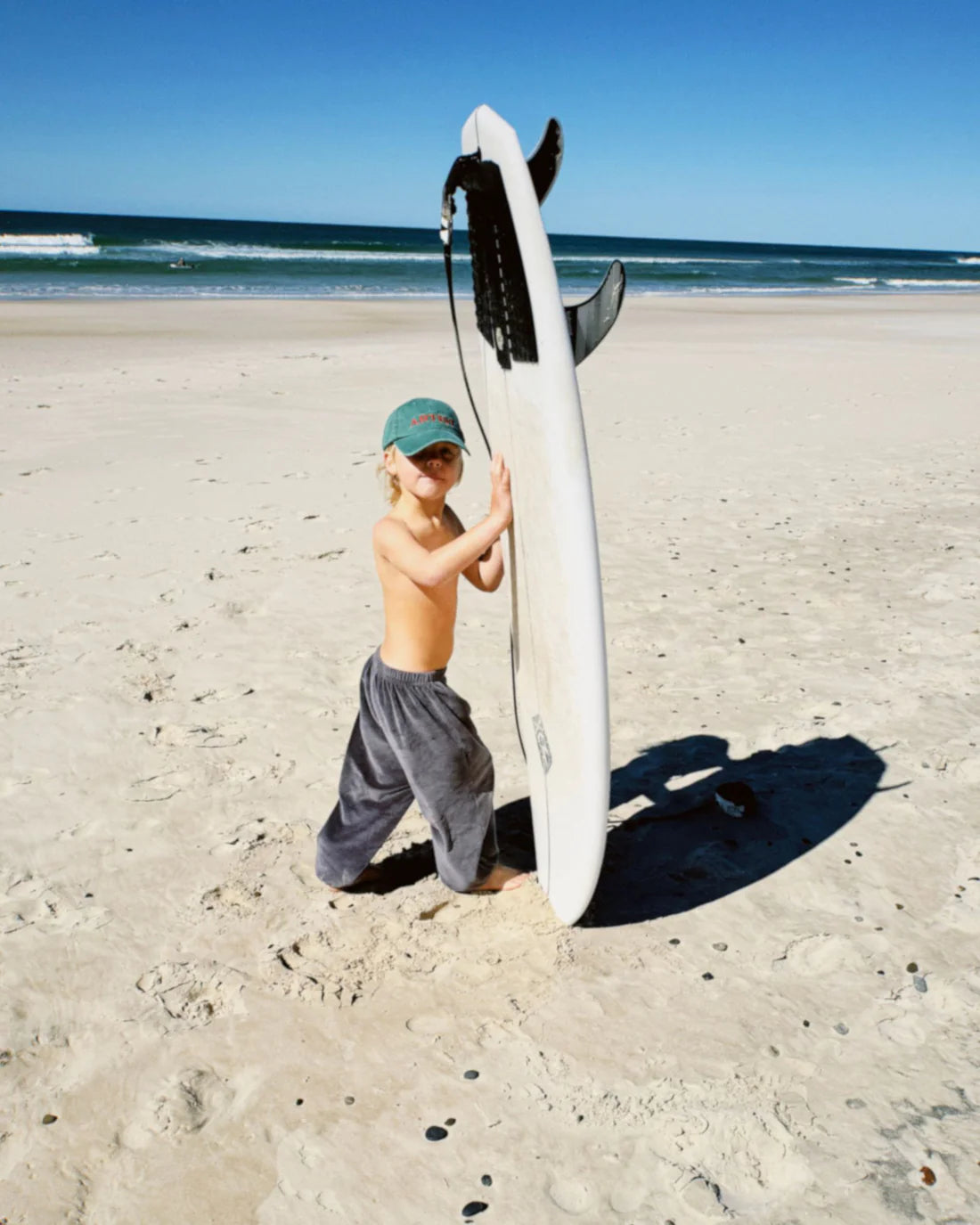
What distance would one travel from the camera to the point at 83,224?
6800 cm

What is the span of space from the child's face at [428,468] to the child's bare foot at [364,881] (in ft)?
3.80

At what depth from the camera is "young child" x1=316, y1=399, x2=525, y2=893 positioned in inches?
92.3

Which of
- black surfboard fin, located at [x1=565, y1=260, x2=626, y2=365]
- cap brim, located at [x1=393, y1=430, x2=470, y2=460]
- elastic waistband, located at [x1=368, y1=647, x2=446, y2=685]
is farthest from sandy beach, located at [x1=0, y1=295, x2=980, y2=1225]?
black surfboard fin, located at [x1=565, y1=260, x2=626, y2=365]

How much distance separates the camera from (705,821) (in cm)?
313

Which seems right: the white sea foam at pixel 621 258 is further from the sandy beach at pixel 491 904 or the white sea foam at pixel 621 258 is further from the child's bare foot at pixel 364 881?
the child's bare foot at pixel 364 881

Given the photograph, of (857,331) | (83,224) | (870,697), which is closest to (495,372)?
(870,697)

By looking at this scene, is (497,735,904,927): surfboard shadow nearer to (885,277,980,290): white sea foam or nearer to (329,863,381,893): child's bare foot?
(329,863,381,893): child's bare foot

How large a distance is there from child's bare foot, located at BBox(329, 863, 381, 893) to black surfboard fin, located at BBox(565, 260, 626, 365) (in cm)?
159

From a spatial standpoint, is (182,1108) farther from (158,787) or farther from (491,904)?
(158,787)

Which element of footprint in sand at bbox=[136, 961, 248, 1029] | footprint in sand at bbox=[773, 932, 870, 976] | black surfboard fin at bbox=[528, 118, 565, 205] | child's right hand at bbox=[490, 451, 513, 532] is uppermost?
black surfboard fin at bbox=[528, 118, 565, 205]

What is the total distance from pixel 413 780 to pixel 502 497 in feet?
2.58

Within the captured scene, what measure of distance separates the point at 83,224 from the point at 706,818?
76.3 metres

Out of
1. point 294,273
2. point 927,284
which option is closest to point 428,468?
point 294,273

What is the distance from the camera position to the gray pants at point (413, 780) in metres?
2.53
